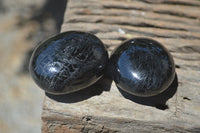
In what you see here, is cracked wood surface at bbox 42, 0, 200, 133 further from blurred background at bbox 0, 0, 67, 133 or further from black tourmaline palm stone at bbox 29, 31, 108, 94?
blurred background at bbox 0, 0, 67, 133

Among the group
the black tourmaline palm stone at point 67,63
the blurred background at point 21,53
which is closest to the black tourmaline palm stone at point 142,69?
the black tourmaline palm stone at point 67,63

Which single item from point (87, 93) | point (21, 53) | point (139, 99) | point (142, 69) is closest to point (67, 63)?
point (87, 93)

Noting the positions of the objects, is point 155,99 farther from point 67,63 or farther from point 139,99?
point 67,63

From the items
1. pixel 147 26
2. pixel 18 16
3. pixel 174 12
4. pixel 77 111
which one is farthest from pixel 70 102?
pixel 18 16

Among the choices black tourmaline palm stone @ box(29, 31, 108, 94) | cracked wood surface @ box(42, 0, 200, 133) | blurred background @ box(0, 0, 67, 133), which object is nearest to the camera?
black tourmaline palm stone @ box(29, 31, 108, 94)

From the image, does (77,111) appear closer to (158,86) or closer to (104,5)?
(158,86)

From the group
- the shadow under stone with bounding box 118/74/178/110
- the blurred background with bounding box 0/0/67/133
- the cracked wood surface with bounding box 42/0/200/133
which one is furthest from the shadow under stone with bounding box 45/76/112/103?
the blurred background with bounding box 0/0/67/133
